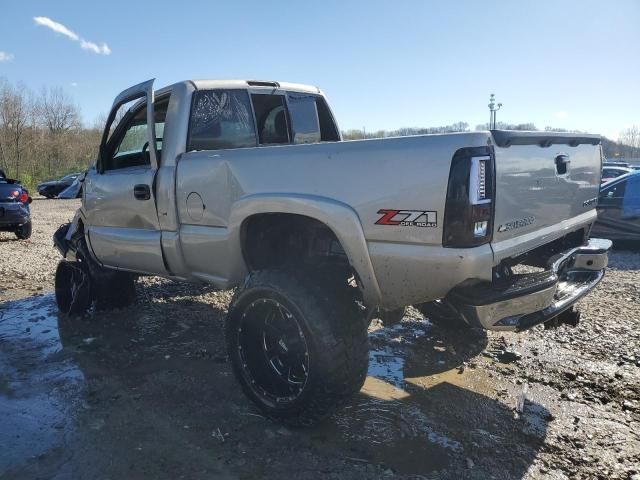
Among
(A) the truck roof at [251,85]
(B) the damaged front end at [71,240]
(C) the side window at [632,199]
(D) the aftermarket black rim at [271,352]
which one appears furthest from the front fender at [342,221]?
(C) the side window at [632,199]

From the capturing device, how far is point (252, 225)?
3363mm

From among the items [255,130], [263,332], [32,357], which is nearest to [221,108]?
[255,130]

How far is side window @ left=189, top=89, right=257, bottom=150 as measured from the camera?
395 cm

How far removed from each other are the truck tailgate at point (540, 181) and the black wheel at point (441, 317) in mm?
1478

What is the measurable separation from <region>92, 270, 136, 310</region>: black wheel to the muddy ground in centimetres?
24

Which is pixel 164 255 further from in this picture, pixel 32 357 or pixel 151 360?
pixel 32 357

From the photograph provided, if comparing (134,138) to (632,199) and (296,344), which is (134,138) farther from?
(632,199)

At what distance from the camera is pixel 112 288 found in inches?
210

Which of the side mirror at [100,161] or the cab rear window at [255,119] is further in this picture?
the side mirror at [100,161]

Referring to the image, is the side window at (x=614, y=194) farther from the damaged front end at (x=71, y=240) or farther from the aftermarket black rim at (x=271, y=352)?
the damaged front end at (x=71, y=240)

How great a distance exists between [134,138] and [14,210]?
23.6 ft

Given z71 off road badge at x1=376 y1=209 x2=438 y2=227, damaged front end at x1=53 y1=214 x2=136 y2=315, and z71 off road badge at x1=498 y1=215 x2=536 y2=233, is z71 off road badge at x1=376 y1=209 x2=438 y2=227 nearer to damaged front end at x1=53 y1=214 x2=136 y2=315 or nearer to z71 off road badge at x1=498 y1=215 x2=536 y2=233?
z71 off road badge at x1=498 y1=215 x2=536 y2=233

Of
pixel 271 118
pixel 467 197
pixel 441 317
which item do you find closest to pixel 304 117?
pixel 271 118

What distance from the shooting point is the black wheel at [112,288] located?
5.16m
